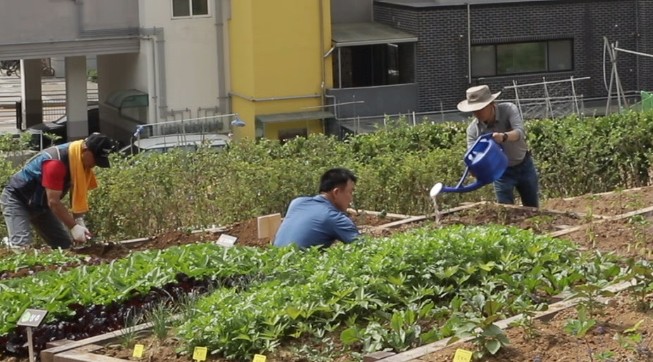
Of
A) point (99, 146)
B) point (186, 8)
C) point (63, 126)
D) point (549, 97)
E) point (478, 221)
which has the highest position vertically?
point (186, 8)

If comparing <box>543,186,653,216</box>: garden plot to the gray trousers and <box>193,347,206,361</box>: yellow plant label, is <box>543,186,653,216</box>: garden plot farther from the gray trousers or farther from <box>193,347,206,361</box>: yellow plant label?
<box>193,347,206,361</box>: yellow plant label

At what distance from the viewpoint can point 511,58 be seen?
39.6 metres

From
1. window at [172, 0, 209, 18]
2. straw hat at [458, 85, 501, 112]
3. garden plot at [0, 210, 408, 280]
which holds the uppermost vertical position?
window at [172, 0, 209, 18]

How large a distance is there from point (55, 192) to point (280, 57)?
27223 millimetres

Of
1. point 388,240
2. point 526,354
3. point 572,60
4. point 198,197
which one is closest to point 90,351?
point 388,240

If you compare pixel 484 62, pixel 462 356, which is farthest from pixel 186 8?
pixel 462 356

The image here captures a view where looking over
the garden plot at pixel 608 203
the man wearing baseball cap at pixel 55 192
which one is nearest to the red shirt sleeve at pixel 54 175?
the man wearing baseball cap at pixel 55 192

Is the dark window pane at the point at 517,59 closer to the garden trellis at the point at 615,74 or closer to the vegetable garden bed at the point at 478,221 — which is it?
the garden trellis at the point at 615,74

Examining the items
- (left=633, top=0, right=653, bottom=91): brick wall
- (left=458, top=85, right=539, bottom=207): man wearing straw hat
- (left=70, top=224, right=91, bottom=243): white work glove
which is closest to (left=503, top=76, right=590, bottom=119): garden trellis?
(left=633, top=0, right=653, bottom=91): brick wall

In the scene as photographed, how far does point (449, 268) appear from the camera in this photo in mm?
8172

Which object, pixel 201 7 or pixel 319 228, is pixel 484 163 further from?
pixel 201 7

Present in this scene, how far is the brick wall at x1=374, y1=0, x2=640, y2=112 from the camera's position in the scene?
39.0m

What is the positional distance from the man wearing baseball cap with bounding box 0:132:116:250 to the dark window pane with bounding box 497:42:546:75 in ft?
93.8

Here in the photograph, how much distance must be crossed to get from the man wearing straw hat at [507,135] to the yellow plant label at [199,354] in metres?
4.83
